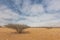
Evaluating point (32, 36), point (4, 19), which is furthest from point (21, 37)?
point (4, 19)

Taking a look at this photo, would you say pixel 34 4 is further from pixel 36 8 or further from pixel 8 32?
pixel 8 32

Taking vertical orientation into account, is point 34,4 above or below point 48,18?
above

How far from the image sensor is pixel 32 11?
9.84ft

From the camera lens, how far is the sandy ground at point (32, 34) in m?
2.84

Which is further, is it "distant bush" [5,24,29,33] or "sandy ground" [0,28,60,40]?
"distant bush" [5,24,29,33]

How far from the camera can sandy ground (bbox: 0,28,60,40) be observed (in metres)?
2.84

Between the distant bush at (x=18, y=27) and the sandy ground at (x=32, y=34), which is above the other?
the distant bush at (x=18, y=27)

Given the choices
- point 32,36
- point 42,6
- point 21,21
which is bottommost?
point 32,36

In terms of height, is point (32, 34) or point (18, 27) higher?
point (18, 27)

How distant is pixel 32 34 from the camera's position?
2889 mm

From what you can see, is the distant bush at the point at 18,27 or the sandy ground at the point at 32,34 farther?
the distant bush at the point at 18,27

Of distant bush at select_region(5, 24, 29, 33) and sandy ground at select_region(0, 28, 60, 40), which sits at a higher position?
distant bush at select_region(5, 24, 29, 33)

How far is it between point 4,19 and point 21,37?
15.3 inches

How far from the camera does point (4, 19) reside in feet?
9.88
